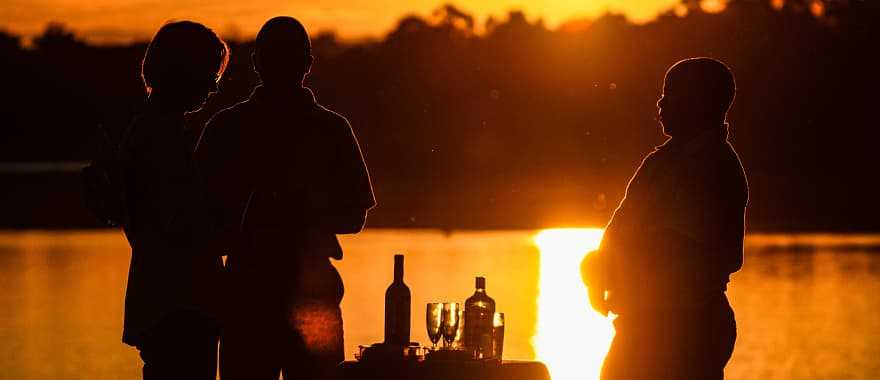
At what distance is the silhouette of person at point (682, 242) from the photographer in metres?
4.95

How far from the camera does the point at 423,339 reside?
23.0m

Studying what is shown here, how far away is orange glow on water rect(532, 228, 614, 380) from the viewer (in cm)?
2122

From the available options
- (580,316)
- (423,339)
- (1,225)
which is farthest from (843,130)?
(423,339)

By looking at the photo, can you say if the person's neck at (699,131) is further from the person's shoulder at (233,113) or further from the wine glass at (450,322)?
the person's shoulder at (233,113)

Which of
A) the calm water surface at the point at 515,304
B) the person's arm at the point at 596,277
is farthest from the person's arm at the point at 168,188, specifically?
the calm water surface at the point at 515,304

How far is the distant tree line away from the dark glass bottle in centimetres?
7873

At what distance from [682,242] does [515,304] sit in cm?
2819

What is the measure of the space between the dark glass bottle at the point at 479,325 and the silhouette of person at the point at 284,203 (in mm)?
492

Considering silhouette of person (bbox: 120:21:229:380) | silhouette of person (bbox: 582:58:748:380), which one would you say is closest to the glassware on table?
silhouette of person (bbox: 582:58:748:380)

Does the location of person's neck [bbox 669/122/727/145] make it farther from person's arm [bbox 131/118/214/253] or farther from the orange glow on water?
person's arm [bbox 131/118/214/253]

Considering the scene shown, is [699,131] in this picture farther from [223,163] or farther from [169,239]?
[169,239]

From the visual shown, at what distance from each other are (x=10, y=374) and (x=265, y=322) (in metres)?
16.2

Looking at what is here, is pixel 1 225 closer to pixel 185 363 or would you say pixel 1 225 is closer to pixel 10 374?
pixel 10 374

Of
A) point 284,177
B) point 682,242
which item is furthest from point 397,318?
point 682,242
